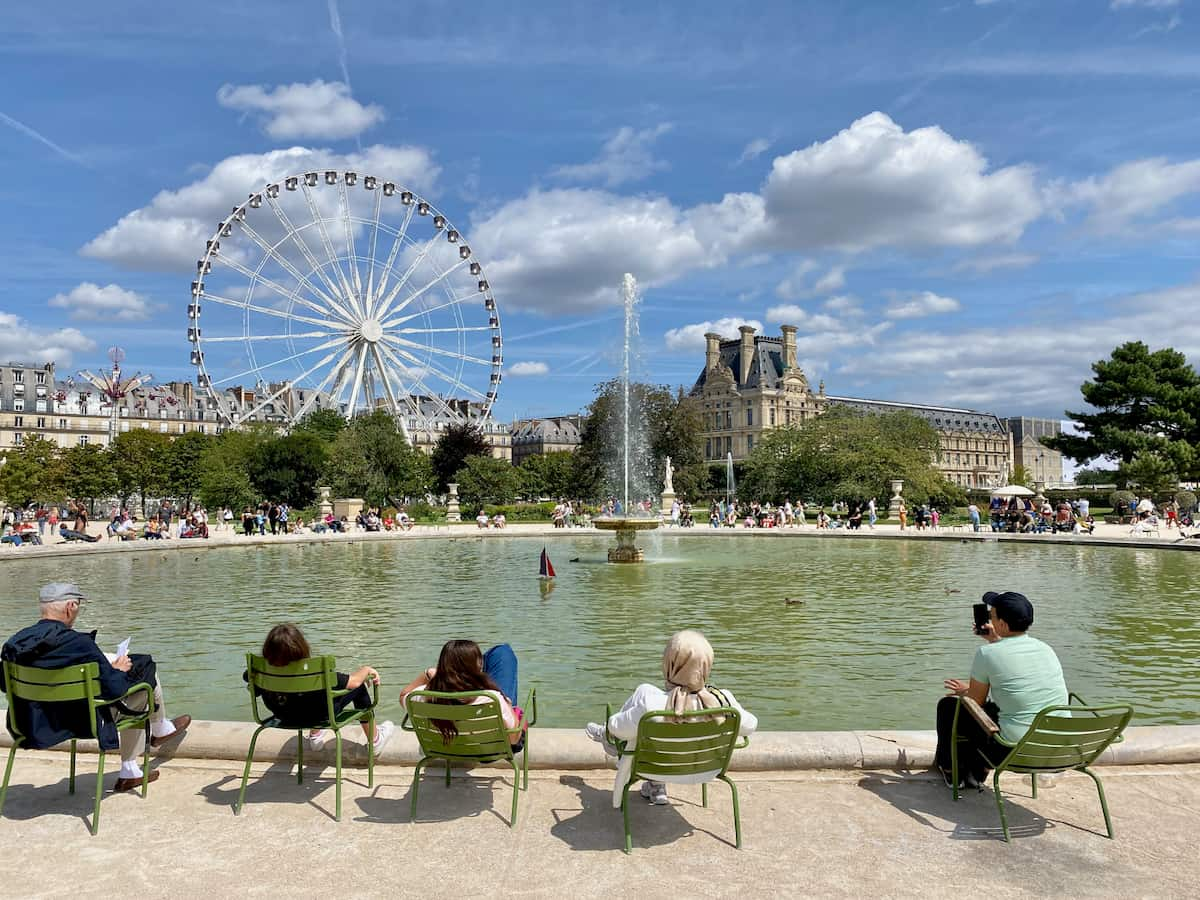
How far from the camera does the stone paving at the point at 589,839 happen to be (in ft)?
13.9

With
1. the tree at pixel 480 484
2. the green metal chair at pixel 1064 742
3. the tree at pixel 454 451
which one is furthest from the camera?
the tree at pixel 454 451

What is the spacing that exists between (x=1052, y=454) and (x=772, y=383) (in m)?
86.4

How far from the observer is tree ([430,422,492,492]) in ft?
216

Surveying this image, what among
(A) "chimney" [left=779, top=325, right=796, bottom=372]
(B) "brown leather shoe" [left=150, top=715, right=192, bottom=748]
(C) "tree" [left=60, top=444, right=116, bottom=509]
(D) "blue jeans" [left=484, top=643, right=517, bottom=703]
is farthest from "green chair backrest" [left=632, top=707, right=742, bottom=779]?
(A) "chimney" [left=779, top=325, right=796, bottom=372]

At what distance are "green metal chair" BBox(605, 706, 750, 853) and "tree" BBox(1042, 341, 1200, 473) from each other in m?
53.7

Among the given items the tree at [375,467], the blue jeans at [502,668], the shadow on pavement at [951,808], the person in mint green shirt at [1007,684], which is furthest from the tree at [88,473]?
the person in mint green shirt at [1007,684]

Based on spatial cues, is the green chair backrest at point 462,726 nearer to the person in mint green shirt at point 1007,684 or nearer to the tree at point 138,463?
the person in mint green shirt at point 1007,684

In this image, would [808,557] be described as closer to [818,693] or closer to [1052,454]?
[818,693]

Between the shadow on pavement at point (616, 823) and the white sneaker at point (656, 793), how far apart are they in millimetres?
31

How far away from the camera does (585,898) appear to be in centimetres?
408

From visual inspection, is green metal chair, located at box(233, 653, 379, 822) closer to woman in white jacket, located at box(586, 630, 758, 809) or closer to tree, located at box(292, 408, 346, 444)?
woman in white jacket, located at box(586, 630, 758, 809)

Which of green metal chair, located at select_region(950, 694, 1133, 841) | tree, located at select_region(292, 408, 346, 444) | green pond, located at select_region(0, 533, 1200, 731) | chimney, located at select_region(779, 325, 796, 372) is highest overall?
chimney, located at select_region(779, 325, 796, 372)

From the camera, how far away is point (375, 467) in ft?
177

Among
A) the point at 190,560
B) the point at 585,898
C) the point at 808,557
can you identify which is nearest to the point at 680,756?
the point at 585,898
